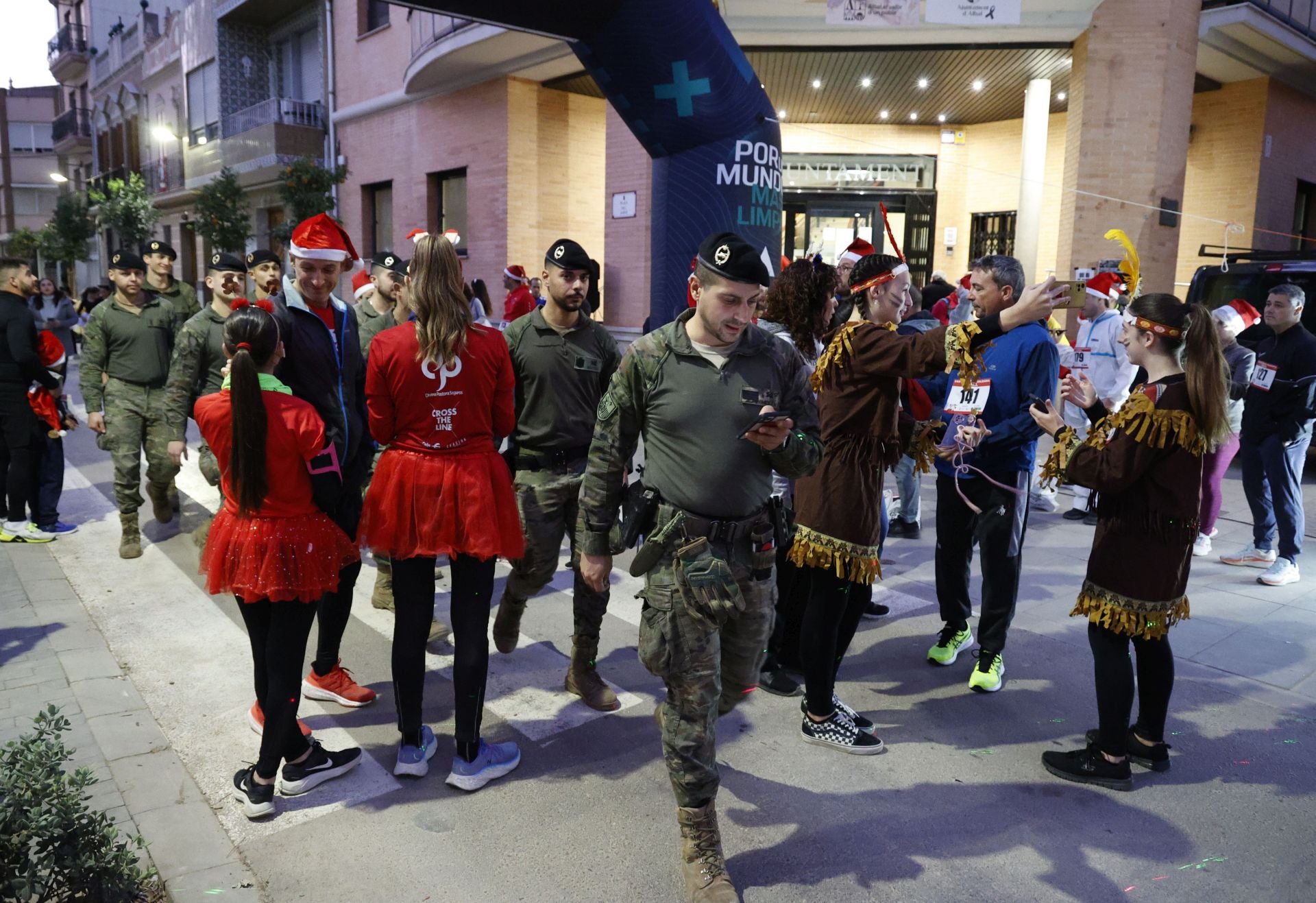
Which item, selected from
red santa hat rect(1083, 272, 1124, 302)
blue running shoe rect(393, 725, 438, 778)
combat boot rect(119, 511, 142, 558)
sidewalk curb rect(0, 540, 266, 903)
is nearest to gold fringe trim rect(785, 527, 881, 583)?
blue running shoe rect(393, 725, 438, 778)

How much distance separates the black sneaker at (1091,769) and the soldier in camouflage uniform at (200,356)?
15.2 feet

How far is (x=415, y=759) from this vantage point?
3.67 m

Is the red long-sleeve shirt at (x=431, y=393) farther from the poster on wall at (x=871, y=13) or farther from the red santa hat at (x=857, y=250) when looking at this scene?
the poster on wall at (x=871, y=13)

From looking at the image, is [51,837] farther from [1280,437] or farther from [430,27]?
[430,27]

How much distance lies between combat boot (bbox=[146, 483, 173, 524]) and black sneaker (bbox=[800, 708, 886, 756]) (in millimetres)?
5606

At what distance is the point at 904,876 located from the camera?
3100 mm

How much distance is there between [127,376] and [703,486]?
5433 mm

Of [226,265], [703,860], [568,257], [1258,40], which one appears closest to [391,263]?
[226,265]

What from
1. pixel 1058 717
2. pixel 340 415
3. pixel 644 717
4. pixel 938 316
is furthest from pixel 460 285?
pixel 938 316

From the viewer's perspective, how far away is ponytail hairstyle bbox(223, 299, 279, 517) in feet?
10.2

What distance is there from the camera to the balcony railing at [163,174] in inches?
1139

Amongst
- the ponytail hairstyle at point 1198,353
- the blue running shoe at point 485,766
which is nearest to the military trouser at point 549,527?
the blue running shoe at point 485,766

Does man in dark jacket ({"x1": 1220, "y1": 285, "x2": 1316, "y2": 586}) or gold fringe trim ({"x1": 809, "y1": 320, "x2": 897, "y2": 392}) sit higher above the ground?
gold fringe trim ({"x1": 809, "y1": 320, "x2": 897, "y2": 392})

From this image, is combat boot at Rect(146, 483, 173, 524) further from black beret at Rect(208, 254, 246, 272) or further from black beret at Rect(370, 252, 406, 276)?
black beret at Rect(370, 252, 406, 276)
